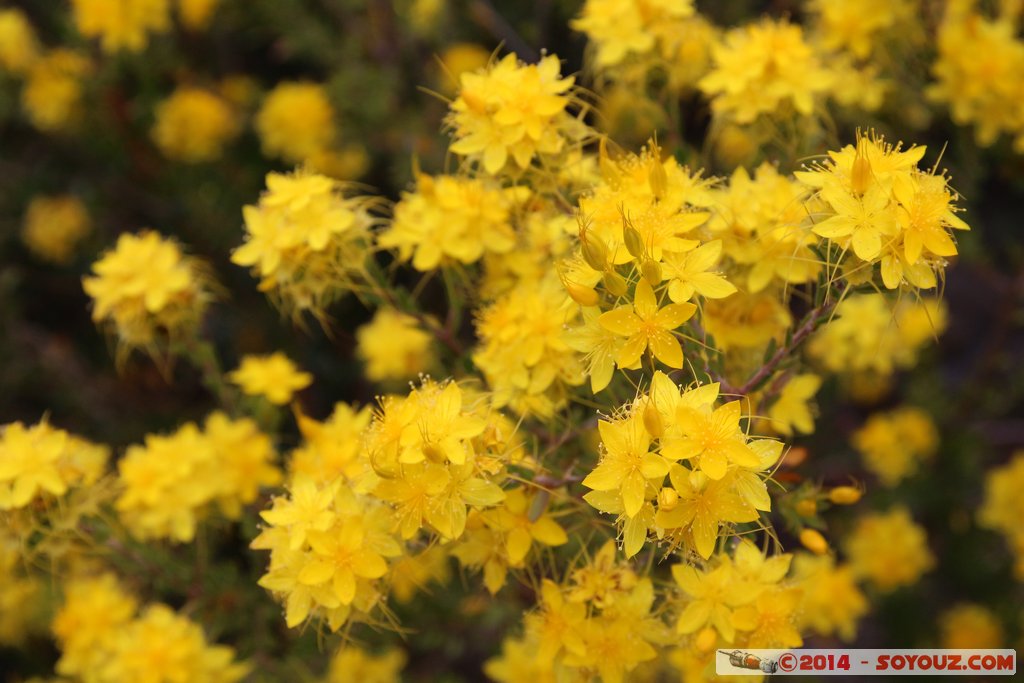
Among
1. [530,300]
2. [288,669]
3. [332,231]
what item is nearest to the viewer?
[530,300]

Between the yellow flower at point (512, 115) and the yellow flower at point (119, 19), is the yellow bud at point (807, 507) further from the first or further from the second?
the yellow flower at point (119, 19)

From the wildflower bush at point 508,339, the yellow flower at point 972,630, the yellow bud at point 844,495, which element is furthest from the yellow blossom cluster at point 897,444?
the yellow bud at point 844,495

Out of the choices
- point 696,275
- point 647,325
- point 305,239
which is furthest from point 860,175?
point 305,239

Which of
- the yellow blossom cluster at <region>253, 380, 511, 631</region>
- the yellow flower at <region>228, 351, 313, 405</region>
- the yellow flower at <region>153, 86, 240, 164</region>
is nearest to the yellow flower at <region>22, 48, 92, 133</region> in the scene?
the yellow flower at <region>153, 86, 240, 164</region>

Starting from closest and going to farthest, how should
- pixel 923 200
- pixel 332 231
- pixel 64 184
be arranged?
pixel 923 200 < pixel 332 231 < pixel 64 184

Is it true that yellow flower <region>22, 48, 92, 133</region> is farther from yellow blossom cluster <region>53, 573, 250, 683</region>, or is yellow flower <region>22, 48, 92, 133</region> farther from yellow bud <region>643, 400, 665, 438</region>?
yellow bud <region>643, 400, 665, 438</region>

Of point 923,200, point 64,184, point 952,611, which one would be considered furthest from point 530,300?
point 64,184

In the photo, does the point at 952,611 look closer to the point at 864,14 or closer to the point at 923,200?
the point at 864,14

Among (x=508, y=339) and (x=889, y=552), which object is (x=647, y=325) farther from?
(x=889, y=552)
